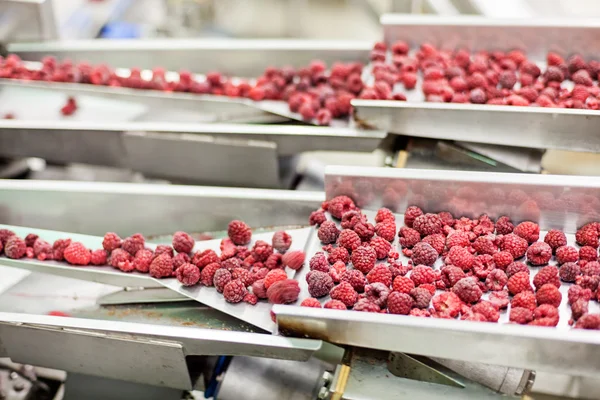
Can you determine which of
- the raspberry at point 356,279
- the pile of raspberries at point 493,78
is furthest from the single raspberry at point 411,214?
the pile of raspberries at point 493,78

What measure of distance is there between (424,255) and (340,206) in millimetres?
276

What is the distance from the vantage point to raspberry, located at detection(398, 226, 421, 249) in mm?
1419

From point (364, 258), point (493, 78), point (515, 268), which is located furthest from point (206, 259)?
point (493, 78)

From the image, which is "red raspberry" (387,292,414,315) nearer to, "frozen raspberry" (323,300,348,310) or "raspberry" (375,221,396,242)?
"frozen raspberry" (323,300,348,310)

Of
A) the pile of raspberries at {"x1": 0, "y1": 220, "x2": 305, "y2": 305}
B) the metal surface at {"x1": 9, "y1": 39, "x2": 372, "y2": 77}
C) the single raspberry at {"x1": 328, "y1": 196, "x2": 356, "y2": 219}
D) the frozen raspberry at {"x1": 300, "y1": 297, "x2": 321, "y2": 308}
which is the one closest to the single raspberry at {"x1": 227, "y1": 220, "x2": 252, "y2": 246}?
the pile of raspberries at {"x1": 0, "y1": 220, "x2": 305, "y2": 305}

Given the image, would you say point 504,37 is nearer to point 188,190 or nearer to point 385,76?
point 385,76

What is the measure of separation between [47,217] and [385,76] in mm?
1207

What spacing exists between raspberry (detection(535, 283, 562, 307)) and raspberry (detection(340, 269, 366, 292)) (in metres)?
0.38

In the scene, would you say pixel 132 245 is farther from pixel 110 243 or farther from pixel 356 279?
pixel 356 279

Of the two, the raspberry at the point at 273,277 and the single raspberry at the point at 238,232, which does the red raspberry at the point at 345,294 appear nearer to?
the raspberry at the point at 273,277

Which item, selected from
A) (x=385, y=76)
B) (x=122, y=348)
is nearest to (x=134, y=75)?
(x=385, y=76)

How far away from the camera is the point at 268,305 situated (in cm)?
135

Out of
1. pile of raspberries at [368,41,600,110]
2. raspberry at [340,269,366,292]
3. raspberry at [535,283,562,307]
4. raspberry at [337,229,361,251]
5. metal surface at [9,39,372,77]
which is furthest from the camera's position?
metal surface at [9,39,372,77]

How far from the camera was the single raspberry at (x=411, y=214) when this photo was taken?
4.87 ft
